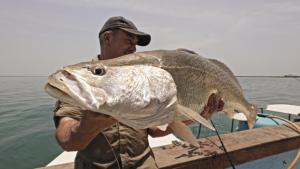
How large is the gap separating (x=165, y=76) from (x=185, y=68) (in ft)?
1.19

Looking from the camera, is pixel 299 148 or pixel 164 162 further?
pixel 299 148

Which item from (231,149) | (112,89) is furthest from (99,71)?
(231,149)

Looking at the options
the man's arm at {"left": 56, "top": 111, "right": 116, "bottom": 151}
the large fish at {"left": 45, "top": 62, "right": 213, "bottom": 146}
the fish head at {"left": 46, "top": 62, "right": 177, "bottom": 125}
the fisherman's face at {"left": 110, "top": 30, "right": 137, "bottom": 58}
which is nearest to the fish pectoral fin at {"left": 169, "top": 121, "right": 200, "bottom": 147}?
the large fish at {"left": 45, "top": 62, "right": 213, "bottom": 146}

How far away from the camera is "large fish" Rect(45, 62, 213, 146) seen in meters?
1.48

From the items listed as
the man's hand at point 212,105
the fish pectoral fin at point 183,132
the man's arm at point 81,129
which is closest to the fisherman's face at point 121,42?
the man's arm at point 81,129

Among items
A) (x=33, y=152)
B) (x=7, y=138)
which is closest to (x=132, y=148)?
(x=33, y=152)

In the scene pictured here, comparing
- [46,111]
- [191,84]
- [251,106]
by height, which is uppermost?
[191,84]

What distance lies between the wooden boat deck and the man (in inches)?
13.4

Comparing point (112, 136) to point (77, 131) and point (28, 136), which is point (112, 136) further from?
point (28, 136)

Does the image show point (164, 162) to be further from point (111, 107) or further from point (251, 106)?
point (111, 107)

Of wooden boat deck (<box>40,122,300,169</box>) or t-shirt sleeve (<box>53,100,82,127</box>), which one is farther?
wooden boat deck (<box>40,122,300,169</box>)

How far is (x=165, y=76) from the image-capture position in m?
1.86

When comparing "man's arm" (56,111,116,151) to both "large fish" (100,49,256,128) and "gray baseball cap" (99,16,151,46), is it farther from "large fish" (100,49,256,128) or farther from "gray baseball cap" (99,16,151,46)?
"gray baseball cap" (99,16,151,46)

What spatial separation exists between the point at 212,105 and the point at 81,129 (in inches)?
48.1
